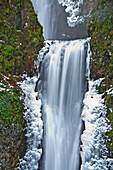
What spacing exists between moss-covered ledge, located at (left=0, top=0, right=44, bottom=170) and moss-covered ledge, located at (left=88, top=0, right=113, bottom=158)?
2956 millimetres

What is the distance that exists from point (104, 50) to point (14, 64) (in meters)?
4.08

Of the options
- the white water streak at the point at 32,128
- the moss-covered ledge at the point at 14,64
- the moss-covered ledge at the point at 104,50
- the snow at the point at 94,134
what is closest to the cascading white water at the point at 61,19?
the moss-covered ledge at the point at 14,64

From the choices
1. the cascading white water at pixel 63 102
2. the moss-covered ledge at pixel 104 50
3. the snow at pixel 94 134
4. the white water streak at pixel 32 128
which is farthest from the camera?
the moss-covered ledge at pixel 104 50

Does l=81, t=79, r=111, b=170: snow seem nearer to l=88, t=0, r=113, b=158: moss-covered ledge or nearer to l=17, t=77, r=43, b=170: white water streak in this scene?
l=88, t=0, r=113, b=158: moss-covered ledge

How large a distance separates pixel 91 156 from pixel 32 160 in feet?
6.40

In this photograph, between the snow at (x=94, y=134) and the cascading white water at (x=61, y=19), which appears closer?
the snow at (x=94, y=134)

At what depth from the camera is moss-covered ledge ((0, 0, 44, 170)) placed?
5184 mm

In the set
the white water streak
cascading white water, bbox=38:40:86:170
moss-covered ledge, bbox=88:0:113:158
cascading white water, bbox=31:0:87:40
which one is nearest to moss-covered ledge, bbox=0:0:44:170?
the white water streak

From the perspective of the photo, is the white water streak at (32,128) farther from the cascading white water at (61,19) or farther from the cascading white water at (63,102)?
the cascading white water at (61,19)

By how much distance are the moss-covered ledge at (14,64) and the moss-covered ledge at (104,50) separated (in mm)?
2956

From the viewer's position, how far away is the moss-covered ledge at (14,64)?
17.0 ft

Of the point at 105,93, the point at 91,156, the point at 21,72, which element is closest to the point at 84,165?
the point at 91,156

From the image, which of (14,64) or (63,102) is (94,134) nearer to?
(63,102)

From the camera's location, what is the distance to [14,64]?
7516 mm
